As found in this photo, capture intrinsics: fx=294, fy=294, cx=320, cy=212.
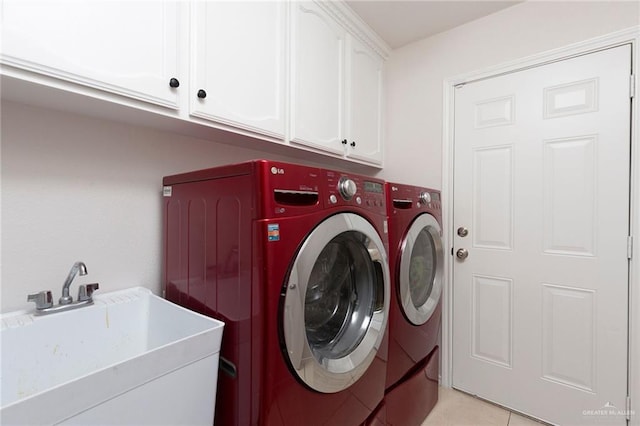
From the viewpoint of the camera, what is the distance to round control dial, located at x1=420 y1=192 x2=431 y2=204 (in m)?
1.59

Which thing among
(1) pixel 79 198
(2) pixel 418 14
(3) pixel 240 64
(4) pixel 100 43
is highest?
(2) pixel 418 14

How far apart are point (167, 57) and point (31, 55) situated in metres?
0.36

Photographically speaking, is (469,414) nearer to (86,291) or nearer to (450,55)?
(86,291)

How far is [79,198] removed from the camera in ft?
3.72

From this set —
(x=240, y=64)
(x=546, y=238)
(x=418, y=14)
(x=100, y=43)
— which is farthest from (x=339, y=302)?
(x=418, y=14)

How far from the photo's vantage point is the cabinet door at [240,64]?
1.08 m

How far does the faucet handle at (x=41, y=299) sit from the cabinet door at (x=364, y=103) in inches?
60.7

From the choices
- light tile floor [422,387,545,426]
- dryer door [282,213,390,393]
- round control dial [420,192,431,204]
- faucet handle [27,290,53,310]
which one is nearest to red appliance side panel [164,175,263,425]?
dryer door [282,213,390,393]

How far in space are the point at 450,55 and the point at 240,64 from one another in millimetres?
1544

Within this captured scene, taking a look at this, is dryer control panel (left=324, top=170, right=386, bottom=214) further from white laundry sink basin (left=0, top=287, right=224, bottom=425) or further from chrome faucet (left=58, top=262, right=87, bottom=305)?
chrome faucet (left=58, top=262, right=87, bottom=305)

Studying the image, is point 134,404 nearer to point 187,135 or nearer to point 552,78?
point 187,135

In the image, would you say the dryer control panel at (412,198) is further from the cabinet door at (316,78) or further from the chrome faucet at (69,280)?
the chrome faucet at (69,280)

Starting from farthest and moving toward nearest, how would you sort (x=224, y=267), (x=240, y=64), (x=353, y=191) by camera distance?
(x=240, y=64) → (x=353, y=191) → (x=224, y=267)

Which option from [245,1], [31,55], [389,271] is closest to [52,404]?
[31,55]
